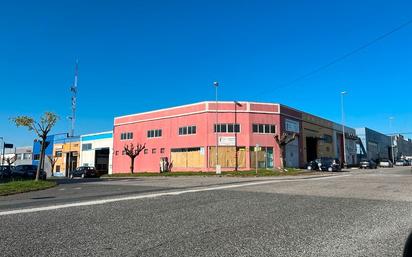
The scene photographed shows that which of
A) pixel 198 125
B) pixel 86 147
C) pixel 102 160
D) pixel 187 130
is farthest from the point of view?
pixel 86 147

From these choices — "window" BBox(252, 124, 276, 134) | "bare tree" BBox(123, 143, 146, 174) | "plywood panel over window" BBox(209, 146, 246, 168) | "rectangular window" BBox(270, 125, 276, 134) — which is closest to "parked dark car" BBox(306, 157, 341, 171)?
"rectangular window" BBox(270, 125, 276, 134)

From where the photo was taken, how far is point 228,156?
4675 centimetres

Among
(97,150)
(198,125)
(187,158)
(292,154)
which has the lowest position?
(187,158)

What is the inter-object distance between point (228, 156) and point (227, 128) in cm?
354

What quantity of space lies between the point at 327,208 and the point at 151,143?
149 ft

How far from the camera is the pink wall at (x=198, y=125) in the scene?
47312 millimetres

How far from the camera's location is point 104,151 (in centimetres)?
6612

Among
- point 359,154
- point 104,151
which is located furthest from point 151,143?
point 359,154

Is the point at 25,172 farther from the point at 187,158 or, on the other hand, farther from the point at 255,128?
the point at 255,128

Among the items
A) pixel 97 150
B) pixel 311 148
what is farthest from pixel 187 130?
pixel 97 150

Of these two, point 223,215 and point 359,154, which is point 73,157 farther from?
point 223,215

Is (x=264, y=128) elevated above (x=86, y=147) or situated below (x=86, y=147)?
above

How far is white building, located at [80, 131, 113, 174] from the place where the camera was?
63300 millimetres

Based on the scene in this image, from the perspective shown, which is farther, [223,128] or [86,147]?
[86,147]
